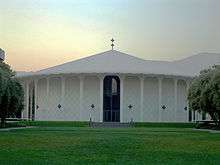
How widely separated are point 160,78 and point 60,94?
1499cm

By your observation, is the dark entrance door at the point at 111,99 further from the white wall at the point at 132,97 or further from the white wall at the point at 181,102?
the white wall at the point at 181,102

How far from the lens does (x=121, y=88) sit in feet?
257

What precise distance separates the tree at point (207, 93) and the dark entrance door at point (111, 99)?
76.3 ft

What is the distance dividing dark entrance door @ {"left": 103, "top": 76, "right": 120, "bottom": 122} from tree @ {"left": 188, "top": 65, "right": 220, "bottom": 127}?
2326 cm

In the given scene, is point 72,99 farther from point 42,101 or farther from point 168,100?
point 168,100

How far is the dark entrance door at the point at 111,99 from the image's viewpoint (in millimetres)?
79562

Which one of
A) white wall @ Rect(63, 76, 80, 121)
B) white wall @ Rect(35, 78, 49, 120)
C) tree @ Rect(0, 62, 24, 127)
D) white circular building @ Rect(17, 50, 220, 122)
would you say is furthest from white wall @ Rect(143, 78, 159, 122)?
tree @ Rect(0, 62, 24, 127)

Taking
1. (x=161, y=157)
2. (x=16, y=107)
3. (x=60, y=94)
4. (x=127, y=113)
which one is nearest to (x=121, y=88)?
(x=127, y=113)

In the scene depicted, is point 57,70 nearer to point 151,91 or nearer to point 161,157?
point 151,91

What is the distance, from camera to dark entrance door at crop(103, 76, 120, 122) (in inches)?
3132

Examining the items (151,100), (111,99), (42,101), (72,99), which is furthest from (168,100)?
(42,101)

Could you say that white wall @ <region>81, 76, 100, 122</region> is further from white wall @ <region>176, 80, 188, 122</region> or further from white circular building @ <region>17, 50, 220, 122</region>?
white wall @ <region>176, 80, 188, 122</region>

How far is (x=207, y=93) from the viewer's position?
52.0m

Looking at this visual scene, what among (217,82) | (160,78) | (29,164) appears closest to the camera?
(29,164)
